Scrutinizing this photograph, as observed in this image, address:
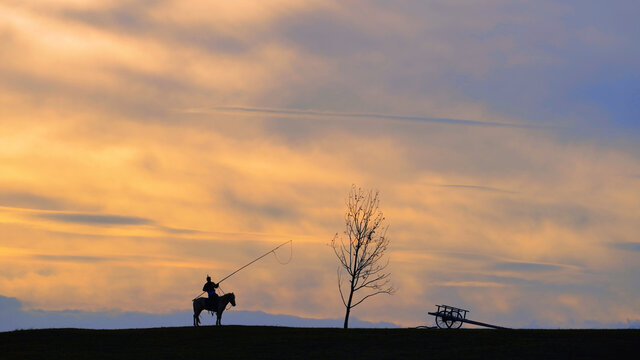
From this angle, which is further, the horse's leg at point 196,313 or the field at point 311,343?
the horse's leg at point 196,313

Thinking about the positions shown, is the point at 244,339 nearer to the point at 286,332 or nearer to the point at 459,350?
the point at 286,332

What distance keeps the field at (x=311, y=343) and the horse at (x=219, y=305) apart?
3078 millimetres

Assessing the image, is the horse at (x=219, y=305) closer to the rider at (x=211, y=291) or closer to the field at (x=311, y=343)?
the rider at (x=211, y=291)

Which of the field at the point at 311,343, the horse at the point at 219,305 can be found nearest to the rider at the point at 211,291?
the horse at the point at 219,305

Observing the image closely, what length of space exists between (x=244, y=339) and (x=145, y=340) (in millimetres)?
5768

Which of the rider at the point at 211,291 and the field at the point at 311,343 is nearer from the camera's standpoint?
the field at the point at 311,343

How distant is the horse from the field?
3.08 metres

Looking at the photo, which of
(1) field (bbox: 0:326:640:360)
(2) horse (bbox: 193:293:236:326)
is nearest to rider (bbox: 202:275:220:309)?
(2) horse (bbox: 193:293:236:326)

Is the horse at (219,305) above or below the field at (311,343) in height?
above

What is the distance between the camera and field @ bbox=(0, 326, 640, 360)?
45375 mm

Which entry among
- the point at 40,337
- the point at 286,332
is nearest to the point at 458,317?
the point at 286,332

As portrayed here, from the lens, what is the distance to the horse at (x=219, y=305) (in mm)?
58406

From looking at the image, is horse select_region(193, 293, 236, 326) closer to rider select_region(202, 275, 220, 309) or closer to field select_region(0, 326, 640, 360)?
rider select_region(202, 275, 220, 309)

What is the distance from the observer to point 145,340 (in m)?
51.8
